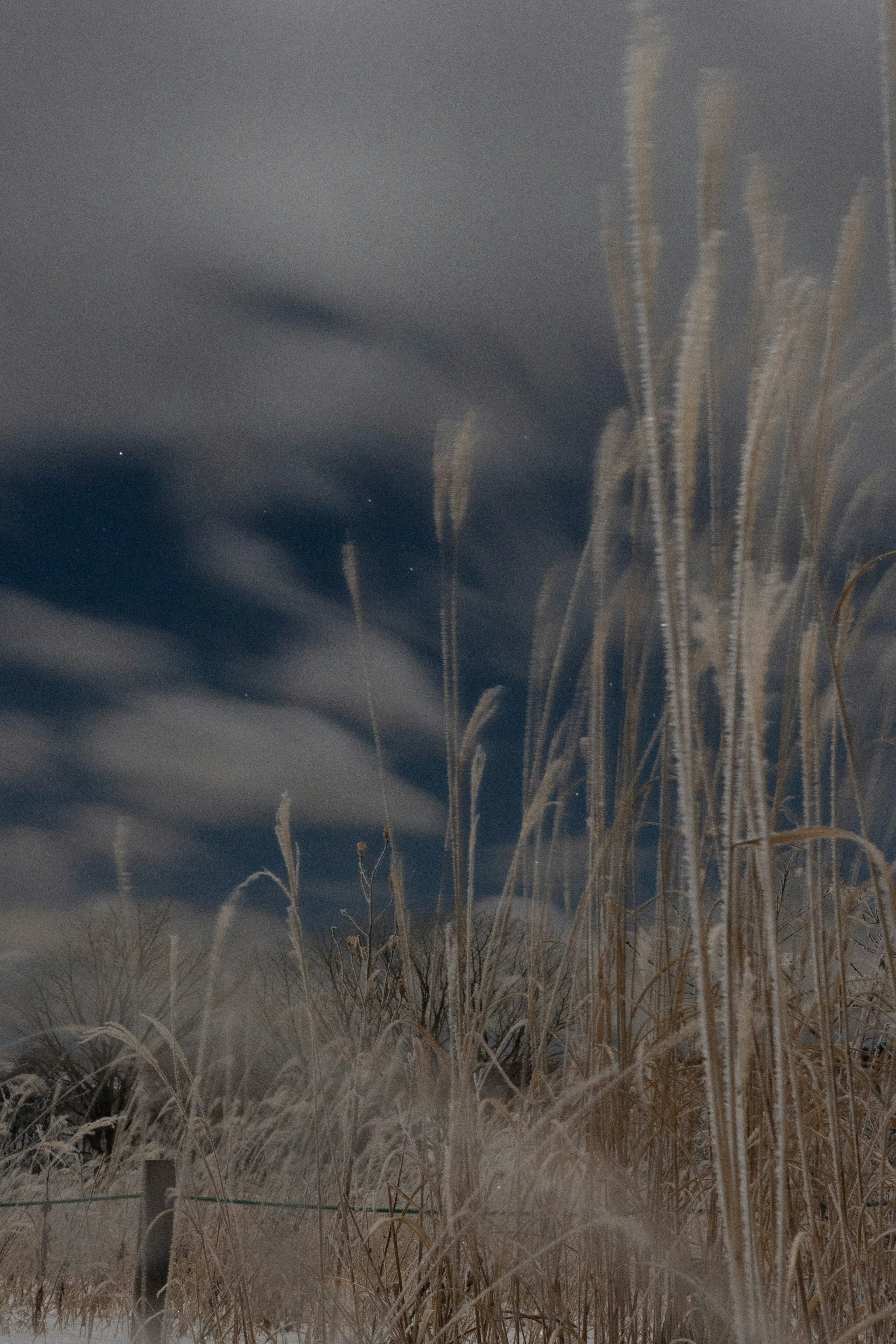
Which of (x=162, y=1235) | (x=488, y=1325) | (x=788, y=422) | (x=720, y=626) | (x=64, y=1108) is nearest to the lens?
(x=720, y=626)

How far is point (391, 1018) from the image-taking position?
2.14 metres

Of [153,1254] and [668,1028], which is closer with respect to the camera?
[668,1028]

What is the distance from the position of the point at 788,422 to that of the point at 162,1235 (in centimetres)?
217

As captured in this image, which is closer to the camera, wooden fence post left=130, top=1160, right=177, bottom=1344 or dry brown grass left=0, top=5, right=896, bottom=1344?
dry brown grass left=0, top=5, right=896, bottom=1344

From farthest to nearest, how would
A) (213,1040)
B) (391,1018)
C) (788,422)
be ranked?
(391,1018)
(213,1040)
(788,422)

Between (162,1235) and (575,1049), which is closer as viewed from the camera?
(575,1049)

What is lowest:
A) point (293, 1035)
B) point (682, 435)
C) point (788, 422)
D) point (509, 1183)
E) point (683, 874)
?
point (509, 1183)

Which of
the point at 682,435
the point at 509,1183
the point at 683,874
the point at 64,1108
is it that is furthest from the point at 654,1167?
the point at 64,1108

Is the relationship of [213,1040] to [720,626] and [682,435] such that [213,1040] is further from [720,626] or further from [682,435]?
[682,435]

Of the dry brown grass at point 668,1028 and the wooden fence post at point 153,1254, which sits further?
the wooden fence post at point 153,1254

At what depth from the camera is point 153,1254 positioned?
7.51 ft

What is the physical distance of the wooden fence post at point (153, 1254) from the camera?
2.19 metres

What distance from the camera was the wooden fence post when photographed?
7.18 feet

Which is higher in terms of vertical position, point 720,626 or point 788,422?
point 788,422
